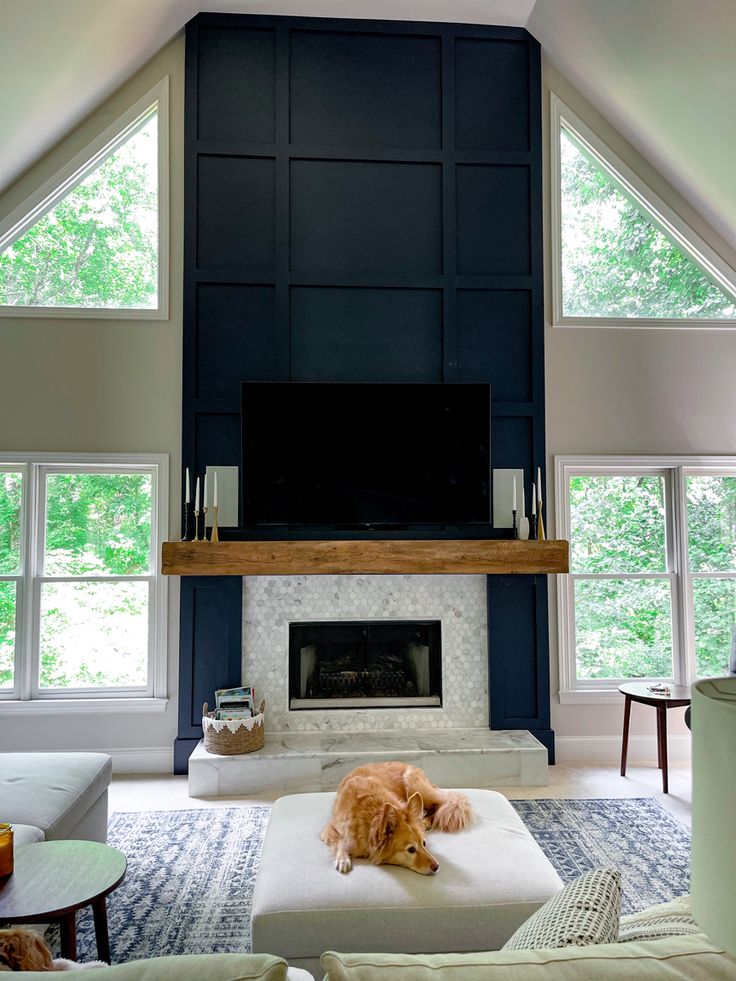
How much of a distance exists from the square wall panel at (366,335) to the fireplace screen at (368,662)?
60.3 inches

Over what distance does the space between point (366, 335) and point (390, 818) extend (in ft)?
9.91

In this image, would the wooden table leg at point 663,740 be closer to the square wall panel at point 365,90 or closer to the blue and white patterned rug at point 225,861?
the blue and white patterned rug at point 225,861

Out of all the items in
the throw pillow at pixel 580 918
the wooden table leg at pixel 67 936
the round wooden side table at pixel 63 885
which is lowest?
the wooden table leg at pixel 67 936

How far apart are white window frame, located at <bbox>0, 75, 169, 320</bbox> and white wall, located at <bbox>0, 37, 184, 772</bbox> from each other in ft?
0.14

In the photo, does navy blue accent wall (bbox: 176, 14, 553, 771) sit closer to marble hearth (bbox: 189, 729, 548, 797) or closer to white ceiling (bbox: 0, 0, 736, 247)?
white ceiling (bbox: 0, 0, 736, 247)

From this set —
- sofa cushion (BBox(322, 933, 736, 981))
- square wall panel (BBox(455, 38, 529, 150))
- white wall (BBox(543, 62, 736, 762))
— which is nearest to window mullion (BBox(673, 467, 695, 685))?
white wall (BBox(543, 62, 736, 762))

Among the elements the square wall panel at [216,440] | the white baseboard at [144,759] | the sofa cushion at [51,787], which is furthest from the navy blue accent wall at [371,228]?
the sofa cushion at [51,787]

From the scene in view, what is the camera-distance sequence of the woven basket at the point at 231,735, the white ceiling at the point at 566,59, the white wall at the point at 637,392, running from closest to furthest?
the white ceiling at the point at 566,59
the woven basket at the point at 231,735
the white wall at the point at 637,392

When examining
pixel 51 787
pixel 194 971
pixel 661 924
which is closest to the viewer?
pixel 194 971

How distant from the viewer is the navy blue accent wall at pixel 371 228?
14.4 feet

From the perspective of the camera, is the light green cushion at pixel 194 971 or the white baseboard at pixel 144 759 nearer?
the light green cushion at pixel 194 971

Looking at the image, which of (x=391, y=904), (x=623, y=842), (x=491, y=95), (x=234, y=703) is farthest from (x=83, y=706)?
(x=491, y=95)

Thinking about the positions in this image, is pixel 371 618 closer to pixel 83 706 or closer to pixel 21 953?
pixel 83 706

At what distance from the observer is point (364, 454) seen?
4.26m
